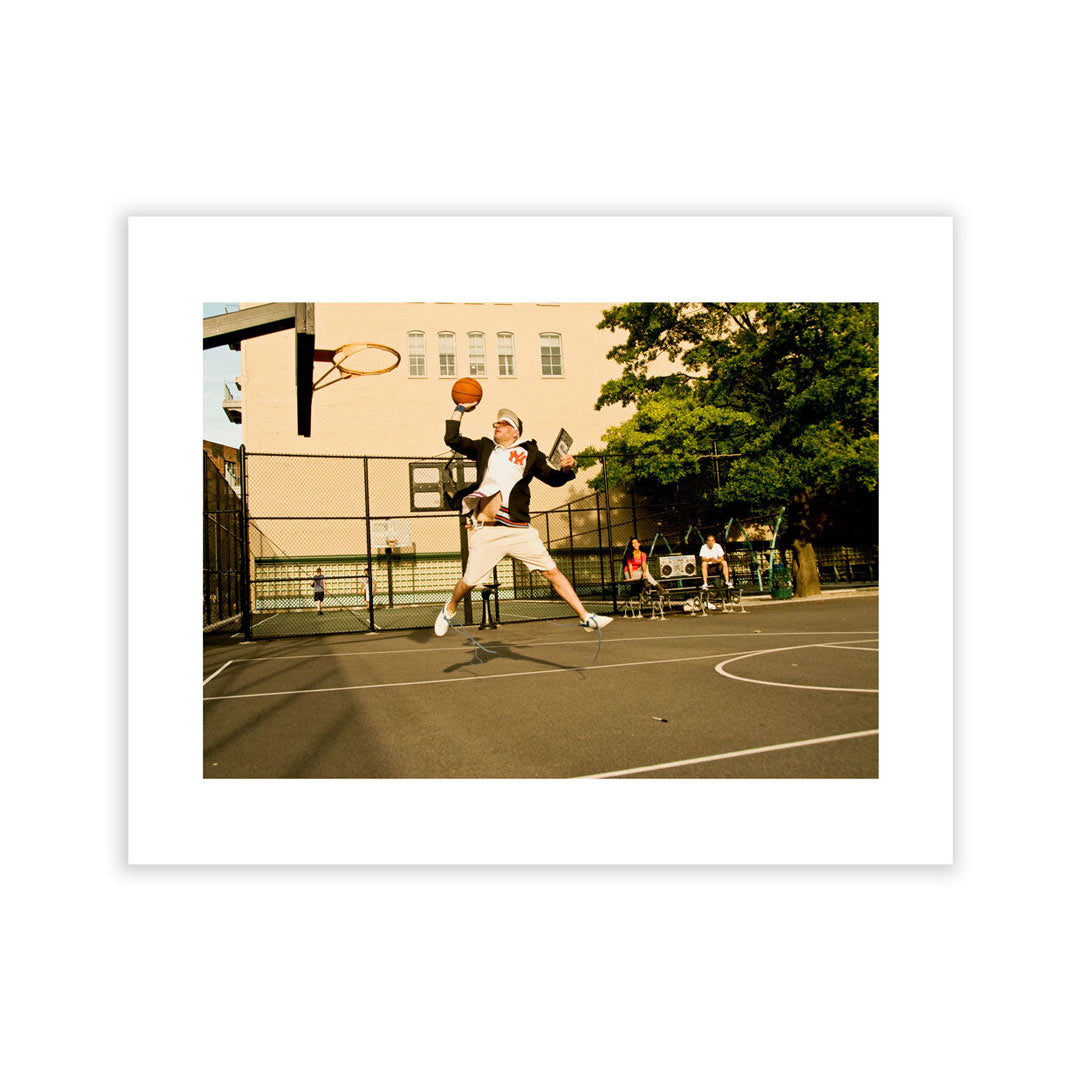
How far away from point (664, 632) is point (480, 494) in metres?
4.21

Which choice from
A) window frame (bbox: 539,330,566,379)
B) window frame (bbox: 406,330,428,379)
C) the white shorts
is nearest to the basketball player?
the white shorts

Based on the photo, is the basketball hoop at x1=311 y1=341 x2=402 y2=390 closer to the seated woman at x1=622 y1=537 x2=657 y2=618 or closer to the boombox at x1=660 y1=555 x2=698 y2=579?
the seated woman at x1=622 y1=537 x2=657 y2=618

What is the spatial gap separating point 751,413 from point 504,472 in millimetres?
5851

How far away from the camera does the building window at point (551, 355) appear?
559cm

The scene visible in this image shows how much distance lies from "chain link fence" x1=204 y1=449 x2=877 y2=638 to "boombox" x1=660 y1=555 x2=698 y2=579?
3 cm

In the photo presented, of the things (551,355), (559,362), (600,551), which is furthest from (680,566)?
(551,355)

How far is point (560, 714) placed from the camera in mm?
3799

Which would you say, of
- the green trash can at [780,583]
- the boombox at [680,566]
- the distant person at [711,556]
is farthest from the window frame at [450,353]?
the green trash can at [780,583]

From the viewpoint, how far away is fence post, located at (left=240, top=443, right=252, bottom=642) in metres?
8.20

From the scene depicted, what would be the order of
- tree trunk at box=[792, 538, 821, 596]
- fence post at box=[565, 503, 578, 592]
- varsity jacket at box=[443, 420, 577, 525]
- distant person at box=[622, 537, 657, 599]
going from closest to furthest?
varsity jacket at box=[443, 420, 577, 525]
fence post at box=[565, 503, 578, 592]
distant person at box=[622, 537, 657, 599]
tree trunk at box=[792, 538, 821, 596]

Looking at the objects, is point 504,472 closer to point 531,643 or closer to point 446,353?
point 446,353
